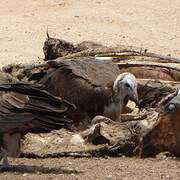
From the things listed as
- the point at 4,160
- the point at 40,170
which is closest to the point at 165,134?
the point at 40,170

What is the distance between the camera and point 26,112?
19.6 feet

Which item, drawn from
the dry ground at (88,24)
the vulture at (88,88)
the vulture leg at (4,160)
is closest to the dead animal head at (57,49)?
the vulture at (88,88)

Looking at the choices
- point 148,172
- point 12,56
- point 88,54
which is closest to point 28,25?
point 12,56

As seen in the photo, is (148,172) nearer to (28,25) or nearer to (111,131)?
(111,131)

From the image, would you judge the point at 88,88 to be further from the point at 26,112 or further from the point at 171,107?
the point at 26,112

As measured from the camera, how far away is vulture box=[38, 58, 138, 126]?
7676 mm

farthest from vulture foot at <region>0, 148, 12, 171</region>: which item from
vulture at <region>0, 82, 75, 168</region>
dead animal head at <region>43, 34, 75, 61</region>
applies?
dead animal head at <region>43, 34, 75, 61</region>

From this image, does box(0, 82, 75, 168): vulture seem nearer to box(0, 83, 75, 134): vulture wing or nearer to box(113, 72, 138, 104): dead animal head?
box(0, 83, 75, 134): vulture wing

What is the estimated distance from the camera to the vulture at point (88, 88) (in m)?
7.68

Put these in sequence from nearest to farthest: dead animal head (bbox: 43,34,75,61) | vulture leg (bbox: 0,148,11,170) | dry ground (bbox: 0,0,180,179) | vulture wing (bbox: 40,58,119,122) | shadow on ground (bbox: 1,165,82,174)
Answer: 1. shadow on ground (bbox: 1,165,82,174)
2. vulture leg (bbox: 0,148,11,170)
3. vulture wing (bbox: 40,58,119,122)
4. dead animal head (bbox: 43,34,75,61)
5. dry ground (bbox: 0,0,180,179)

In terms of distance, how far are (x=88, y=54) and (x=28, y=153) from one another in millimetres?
2422

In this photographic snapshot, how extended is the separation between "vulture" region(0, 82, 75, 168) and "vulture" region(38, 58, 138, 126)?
1.53 m

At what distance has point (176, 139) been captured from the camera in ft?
21.7

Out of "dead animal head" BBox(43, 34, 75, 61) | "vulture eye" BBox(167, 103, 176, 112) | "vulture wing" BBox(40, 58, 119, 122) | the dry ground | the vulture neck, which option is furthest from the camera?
the dry ground
